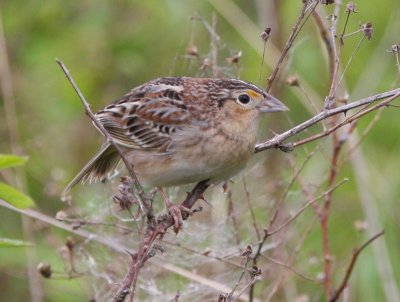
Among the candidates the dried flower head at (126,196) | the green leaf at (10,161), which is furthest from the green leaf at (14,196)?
the dried flower head at (126,196)

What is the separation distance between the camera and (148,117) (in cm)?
422

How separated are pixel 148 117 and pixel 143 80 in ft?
8.35

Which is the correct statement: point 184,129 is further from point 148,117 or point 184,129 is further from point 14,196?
point 14,196

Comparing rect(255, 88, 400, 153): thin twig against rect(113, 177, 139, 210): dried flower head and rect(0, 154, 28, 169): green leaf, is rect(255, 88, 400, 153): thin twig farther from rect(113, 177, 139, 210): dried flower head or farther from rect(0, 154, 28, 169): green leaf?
rect(0, 154, 28, 169): green leaf

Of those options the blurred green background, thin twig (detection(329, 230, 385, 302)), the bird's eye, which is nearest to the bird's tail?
the bird's eye

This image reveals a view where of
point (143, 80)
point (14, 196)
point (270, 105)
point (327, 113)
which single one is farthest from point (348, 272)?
point (143, 80)

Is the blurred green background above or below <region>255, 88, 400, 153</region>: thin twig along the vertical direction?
above

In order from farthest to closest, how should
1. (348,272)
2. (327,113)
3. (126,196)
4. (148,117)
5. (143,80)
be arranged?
(143,80) → (148,117) → (348,272) → (327,113) → (126,196)

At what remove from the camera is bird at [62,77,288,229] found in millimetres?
3959

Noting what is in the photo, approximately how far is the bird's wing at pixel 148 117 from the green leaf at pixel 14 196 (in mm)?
924

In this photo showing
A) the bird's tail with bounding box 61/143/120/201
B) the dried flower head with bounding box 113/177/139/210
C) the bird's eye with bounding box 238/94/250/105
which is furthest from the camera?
the bird's tail with bounding box 61/143/120/201

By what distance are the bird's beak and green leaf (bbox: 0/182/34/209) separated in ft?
3.53

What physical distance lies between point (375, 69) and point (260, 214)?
1179 mm

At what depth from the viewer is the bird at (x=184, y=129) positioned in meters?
3.96
